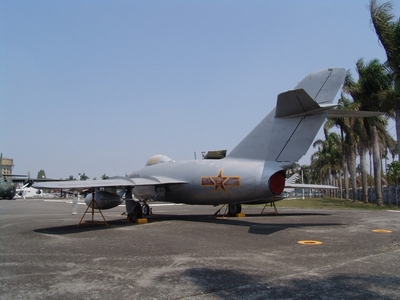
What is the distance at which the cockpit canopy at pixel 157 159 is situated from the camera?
18.9m

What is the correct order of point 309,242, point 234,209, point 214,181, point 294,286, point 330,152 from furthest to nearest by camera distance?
point 330,152
point 234,209
point 214,181
point 309,242
point 294,286

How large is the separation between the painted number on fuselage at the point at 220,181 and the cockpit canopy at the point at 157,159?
4.30 meters

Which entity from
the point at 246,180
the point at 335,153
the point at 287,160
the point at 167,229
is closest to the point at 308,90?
the point at 287,160

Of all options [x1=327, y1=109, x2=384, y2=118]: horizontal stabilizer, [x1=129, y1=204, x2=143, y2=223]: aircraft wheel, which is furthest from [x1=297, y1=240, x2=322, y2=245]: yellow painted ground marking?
[x1=129, y1=204, x2=143, y2=223]: aircraft wheel

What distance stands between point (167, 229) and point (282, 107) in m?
6.07

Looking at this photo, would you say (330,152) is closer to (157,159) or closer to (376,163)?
(376,163)

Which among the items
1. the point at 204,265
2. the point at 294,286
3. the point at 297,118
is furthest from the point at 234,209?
the point at 294,286

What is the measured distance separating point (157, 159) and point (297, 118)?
8981 millimetres

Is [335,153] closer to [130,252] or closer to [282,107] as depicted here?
[282,107]

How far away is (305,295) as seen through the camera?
4.94 m

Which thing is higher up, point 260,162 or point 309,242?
point 260,162

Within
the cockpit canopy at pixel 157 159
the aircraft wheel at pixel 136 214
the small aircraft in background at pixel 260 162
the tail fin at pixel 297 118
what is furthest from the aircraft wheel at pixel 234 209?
the tail fin at pixel 297 118

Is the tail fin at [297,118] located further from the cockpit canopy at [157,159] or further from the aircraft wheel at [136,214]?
the cockpit canopy at [157,159]

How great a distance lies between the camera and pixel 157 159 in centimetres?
1922
